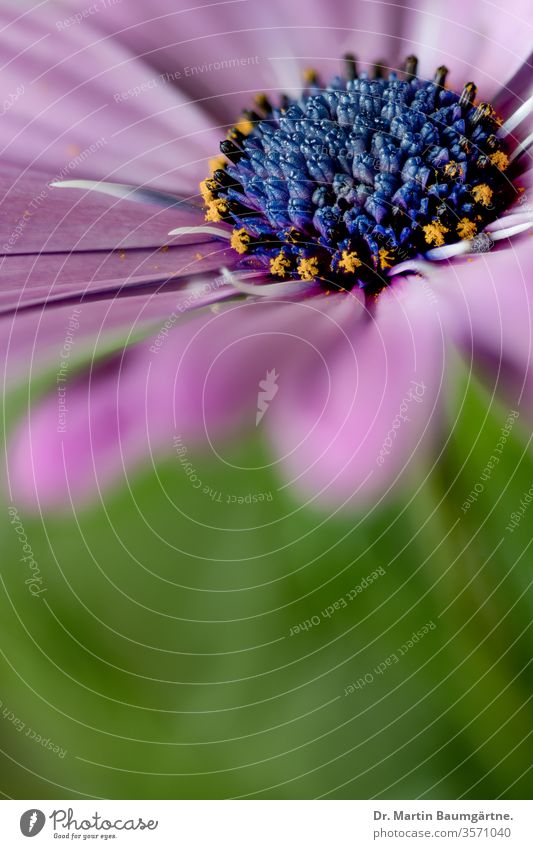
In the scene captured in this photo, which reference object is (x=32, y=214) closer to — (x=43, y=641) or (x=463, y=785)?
(x=43, y=641)

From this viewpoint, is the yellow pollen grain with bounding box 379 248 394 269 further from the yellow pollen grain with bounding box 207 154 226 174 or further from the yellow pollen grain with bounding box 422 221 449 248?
the yellow pollen grain with bounding box 207 154 226 174

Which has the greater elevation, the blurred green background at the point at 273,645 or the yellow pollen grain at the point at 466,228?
the yellow pollen grain at the point at 466,228

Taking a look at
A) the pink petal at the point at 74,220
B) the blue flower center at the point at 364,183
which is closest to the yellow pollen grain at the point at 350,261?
the blue flower center at the point at 364,183

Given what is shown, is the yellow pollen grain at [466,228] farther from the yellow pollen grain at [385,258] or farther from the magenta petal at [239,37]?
the magenta petal at [239,37]

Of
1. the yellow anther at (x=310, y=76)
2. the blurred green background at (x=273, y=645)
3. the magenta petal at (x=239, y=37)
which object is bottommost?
the blurred green background at (x=273, y=645)

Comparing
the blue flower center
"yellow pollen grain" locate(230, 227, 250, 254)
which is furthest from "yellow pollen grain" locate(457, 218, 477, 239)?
"yellow pollen grain" locate(230, 227, 250, 254)
